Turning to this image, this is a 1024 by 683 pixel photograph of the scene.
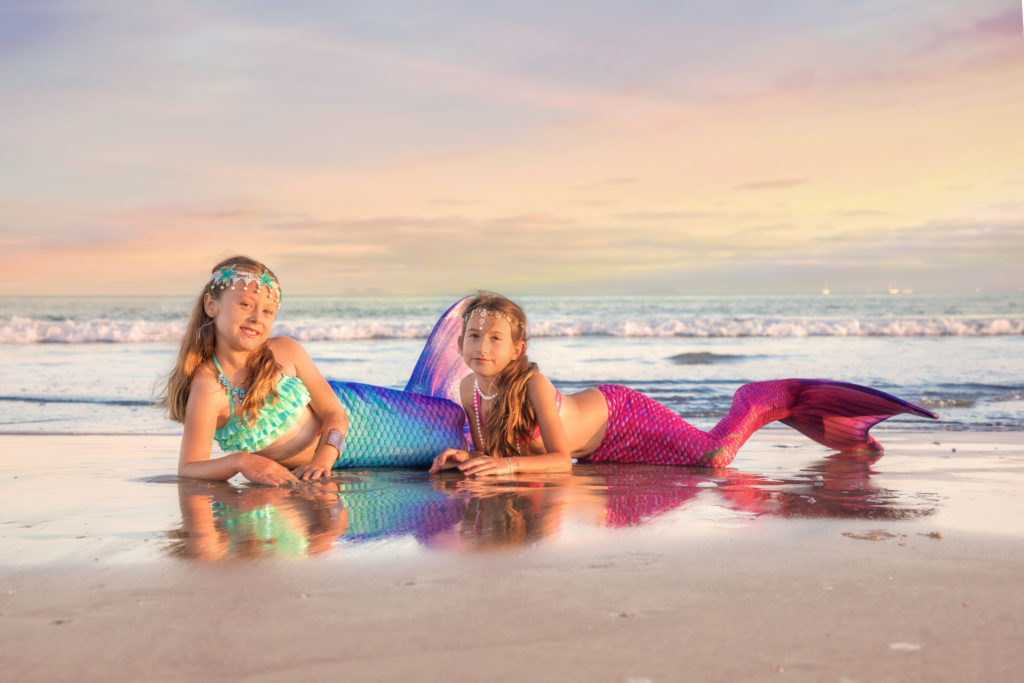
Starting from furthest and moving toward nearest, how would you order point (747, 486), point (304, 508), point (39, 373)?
point (39, 373) → point (747, 486) → point (304, 508)

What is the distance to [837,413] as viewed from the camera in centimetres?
570

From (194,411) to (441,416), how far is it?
144cm

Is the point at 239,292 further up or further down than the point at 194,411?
further up

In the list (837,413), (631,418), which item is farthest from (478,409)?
(837,413)

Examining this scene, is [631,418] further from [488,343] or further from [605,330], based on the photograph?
[605,330]

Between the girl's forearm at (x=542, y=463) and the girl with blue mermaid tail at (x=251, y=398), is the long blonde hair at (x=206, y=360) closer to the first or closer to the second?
the girl with blue mermaid tail at (x=251, y=398)

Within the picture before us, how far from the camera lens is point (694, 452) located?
17.3 ft

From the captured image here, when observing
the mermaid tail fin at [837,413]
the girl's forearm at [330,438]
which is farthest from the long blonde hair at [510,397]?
the mermaid tail fin at [837,413]

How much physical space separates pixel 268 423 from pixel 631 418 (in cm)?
219

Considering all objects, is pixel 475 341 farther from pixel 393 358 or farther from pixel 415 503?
pixel 393 358

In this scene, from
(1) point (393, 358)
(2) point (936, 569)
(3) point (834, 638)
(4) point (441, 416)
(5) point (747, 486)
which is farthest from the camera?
(1) point (393, 358)

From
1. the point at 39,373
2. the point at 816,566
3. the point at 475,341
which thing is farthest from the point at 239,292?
the point at 39,373

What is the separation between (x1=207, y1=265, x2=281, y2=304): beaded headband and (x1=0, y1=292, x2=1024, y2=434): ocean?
1.96 m

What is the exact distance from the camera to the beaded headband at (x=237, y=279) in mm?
4457
